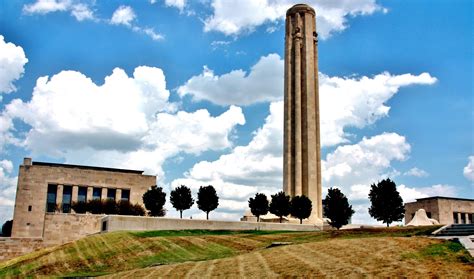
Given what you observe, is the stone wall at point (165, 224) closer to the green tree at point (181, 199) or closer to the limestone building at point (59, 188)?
the green tree at point (181, 199)

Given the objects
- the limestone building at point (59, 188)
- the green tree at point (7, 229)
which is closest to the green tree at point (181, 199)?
the limestone building at point (59, 188)

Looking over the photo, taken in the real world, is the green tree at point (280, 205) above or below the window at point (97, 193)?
below

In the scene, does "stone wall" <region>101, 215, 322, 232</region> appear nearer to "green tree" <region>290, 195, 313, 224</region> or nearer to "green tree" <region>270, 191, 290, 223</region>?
"green tree" <region>270, 191, 290, 223</region>

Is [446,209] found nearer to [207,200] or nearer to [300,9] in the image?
[300,9]

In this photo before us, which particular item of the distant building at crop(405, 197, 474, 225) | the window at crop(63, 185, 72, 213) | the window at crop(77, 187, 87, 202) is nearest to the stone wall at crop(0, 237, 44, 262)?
the window at crop(63, 185, 72, 213)

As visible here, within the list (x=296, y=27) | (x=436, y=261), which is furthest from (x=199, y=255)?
(x=296, y=27)

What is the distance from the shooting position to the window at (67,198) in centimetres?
7288

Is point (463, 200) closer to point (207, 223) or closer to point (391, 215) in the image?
point (391, 215)

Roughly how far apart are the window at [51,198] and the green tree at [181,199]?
25.1 meters

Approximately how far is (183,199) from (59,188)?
2617 cm

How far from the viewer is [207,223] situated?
1982 inches

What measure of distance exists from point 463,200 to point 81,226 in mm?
75098

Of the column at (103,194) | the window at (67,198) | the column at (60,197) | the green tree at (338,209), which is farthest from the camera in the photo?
the column at (103,194)

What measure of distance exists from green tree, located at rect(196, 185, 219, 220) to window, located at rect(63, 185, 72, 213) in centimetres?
2681
